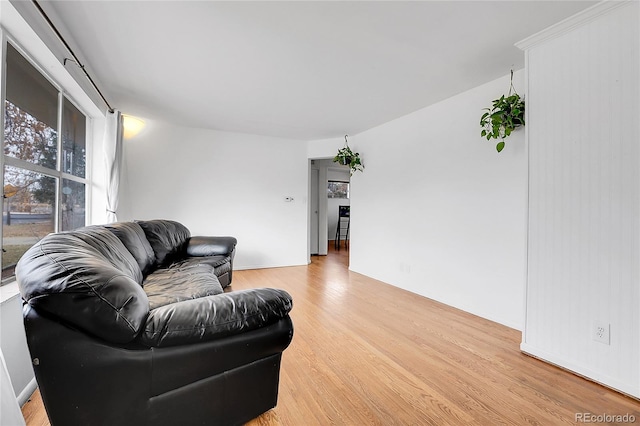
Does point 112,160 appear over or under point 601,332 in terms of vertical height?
over

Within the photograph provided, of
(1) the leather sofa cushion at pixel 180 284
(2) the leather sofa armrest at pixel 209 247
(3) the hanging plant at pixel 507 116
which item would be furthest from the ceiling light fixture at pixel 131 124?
(3) the hanging plant at pixel 507 116

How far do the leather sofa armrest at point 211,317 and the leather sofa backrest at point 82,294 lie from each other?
68mm

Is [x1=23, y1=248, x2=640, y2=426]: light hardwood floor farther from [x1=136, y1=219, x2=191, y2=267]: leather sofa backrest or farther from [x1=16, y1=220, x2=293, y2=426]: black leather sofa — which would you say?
[x1=136, y1=219, x2=191, y2=267]: leather sofa backrest

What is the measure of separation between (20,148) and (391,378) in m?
2.85

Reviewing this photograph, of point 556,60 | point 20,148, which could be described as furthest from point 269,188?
point 556,60

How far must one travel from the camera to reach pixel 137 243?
7.79ft

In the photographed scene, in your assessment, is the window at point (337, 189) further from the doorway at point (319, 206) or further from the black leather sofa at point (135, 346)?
the black leather sofa at point (135, 346)

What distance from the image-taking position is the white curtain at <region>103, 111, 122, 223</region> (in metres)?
3.09

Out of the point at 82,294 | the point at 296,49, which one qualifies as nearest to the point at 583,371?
the point at 82,294

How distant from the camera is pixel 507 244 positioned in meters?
2.54

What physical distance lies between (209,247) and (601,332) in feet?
11.9

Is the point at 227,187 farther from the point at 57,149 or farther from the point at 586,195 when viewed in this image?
the point at 586,195

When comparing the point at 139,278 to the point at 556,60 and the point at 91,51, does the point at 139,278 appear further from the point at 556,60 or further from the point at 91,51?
the point at 556,60

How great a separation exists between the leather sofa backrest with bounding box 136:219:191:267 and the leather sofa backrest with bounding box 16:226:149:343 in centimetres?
195
